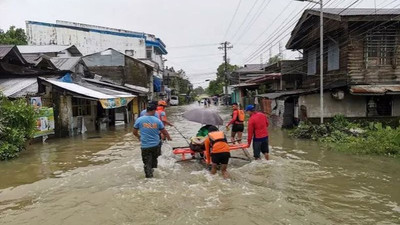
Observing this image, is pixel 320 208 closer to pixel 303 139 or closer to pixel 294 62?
pixel 303 139

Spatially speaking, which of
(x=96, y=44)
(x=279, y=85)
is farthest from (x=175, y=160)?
(x=96, y=44)

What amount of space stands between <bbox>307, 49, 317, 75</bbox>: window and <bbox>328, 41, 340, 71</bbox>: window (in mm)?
2548

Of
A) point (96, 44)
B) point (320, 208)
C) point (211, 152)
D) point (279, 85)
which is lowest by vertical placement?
point (320, 208)

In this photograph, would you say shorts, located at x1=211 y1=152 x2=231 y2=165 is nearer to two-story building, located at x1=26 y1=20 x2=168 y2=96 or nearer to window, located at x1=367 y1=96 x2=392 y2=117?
window, located at x1=367 y1=96 x2=392 y2=117

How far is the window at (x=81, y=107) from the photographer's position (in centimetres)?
1908

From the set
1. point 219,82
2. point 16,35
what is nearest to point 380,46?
point 16,35

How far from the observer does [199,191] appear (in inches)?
282

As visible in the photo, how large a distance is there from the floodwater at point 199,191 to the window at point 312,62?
11597 millimetres

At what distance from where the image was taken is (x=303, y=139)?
610 inches

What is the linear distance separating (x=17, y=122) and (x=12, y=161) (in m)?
1.62

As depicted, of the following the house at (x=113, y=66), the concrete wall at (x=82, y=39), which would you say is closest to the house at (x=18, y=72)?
the house at (x=113, y=66)

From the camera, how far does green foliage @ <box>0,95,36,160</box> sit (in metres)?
11.1

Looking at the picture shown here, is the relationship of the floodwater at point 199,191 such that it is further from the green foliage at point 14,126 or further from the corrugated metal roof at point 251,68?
the corrugated metal roof at point 251,68

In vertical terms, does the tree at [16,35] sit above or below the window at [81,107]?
above
